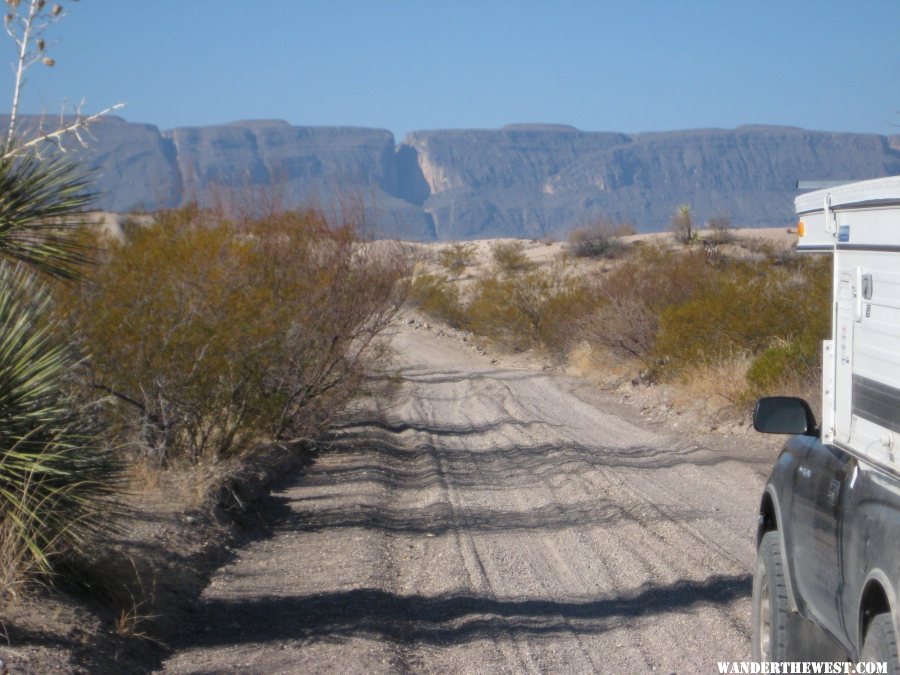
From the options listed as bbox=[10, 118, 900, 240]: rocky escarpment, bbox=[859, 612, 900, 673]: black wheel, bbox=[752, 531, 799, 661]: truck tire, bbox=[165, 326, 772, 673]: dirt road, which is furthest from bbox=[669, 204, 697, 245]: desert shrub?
bbox=[859, 612, 900, 673]: black wheel

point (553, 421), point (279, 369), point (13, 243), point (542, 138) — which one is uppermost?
point (542, 138)

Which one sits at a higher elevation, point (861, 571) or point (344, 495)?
point (861, 571)

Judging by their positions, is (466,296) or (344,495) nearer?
(344,495)

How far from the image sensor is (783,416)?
462 cm

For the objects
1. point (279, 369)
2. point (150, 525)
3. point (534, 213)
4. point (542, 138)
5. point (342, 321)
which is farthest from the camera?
point (542, 138)

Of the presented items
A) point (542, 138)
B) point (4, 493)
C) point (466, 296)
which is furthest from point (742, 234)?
point (542, 138)

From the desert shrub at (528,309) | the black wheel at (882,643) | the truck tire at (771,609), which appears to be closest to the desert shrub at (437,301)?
the desert shrub at (528,309)

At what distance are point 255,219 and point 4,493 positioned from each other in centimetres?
873

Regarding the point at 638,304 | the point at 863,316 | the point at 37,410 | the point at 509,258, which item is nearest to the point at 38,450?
the point at 37,410

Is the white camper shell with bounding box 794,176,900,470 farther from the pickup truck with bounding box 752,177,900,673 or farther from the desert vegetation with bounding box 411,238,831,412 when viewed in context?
the desert vegetation with bounding box 411,238,831,412

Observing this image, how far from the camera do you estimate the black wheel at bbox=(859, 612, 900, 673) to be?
297cm

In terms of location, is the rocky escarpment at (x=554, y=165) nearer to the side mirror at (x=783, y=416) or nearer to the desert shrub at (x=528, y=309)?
the desert shrub at (x=528, y=309)

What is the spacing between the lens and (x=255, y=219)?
45.2 ft

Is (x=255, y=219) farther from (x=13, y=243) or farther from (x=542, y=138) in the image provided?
(x=542, y=138)
